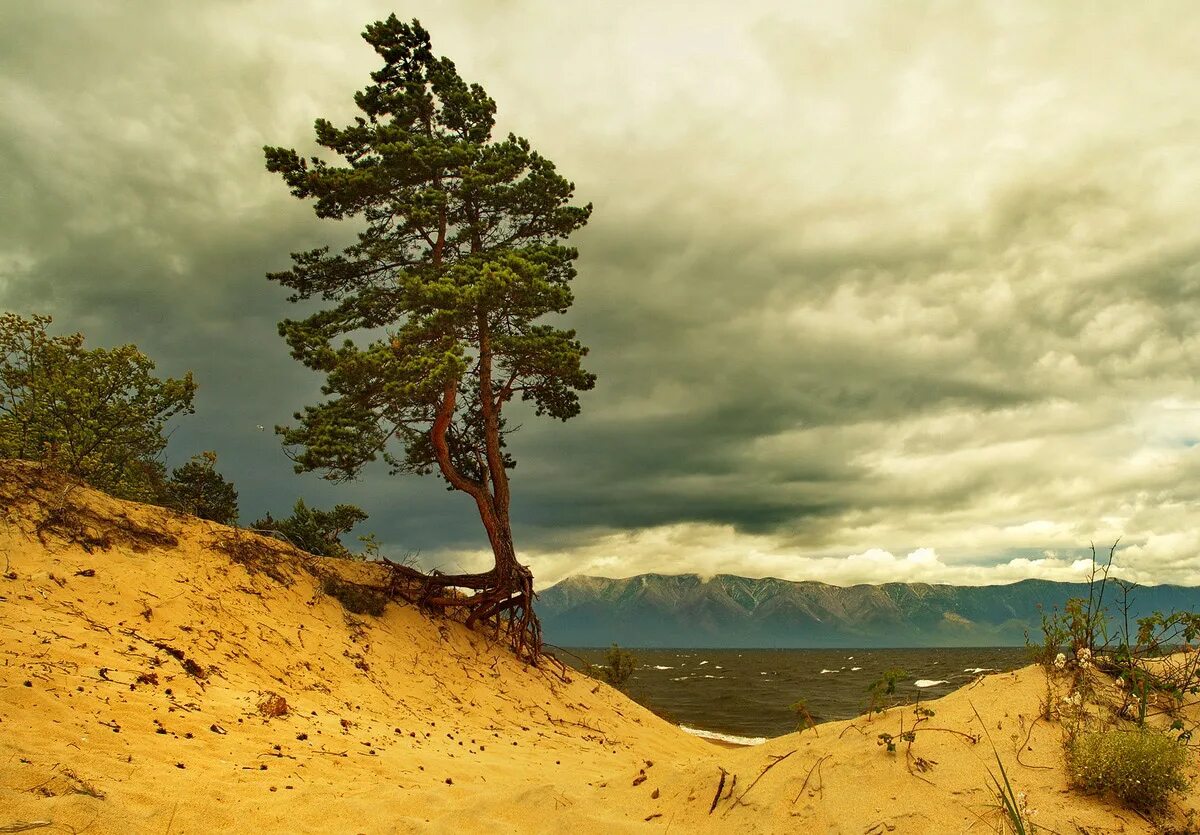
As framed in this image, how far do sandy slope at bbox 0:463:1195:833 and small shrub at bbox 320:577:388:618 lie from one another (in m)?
0.31

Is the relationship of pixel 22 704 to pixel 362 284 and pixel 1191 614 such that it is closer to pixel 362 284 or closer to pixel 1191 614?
pixel 1191 614

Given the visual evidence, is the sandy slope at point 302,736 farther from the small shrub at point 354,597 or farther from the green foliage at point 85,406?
the green foliage at point 85,406

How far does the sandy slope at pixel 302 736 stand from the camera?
4.54m

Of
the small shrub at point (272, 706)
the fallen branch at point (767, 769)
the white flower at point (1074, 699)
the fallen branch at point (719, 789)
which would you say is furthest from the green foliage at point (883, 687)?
Answer: the small shrub at point (272, 706)

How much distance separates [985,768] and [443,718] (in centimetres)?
891

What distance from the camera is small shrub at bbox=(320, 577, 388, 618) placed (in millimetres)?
13727

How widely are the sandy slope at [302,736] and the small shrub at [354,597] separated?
1.03ft

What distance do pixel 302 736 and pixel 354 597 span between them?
6794 mm

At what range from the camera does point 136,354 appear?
69.3 feet

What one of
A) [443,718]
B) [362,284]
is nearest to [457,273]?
[362,284]

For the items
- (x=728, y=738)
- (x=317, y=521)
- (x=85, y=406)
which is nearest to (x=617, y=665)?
(x=728, y=738)

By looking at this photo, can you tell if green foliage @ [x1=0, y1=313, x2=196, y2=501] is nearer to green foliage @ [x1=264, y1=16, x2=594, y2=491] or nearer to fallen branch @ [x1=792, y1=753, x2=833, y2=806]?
green foliage @ [x1=264, y1=16, x2=594, y2=491]

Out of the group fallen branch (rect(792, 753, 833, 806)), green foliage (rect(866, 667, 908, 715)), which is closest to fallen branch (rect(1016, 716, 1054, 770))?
→ green foliage (rect(866, 667, 908, 715))

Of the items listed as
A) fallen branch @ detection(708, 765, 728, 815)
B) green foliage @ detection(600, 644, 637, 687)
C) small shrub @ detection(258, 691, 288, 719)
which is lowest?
green foliage @ detection(600, 644, 637, 687)
